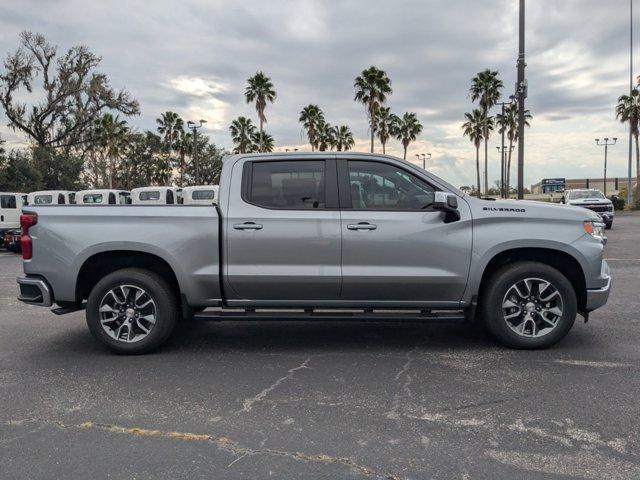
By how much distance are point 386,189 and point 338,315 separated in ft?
4.22

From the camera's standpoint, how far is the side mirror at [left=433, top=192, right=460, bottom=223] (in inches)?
188

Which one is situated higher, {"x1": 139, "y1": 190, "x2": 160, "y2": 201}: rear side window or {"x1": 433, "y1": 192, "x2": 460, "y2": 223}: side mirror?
{"x1": 139, "y1": 190, "x2": 160, "y2": 201}: rear side window

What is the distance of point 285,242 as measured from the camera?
4961 mm

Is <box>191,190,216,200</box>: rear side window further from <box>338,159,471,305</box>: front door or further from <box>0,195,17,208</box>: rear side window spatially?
<box>338,159,471,305</box>: front door

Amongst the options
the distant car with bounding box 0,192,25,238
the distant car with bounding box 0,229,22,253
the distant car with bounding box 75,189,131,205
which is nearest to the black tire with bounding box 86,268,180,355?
the distant car with bounding box 0,229,22,253

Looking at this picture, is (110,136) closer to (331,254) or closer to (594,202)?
(594,202)

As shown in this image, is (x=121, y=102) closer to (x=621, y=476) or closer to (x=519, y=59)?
(x=519, y=59)

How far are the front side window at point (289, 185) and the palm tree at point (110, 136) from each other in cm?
4188

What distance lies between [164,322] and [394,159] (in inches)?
107

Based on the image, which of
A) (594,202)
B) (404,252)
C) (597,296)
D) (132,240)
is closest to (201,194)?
(594,202)

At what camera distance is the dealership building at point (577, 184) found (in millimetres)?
75000

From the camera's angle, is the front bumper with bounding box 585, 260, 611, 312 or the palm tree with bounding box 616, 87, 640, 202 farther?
the palm tree with bounding box 616, 87, 640, 202

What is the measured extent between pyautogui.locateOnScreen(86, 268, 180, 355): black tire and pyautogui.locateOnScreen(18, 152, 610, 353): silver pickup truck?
0.01 metres

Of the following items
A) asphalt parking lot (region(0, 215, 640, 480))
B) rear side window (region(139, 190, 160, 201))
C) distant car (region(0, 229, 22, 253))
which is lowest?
asphalt parking lot (region(0, 215, 640, 480))
